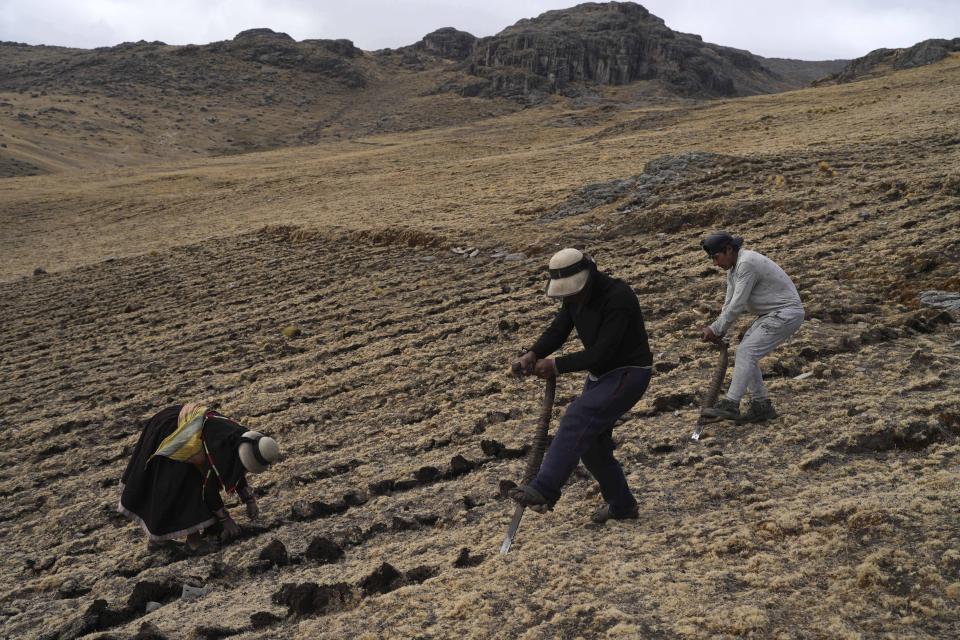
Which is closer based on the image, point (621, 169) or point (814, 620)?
point (814, 620)

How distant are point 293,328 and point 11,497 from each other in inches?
141

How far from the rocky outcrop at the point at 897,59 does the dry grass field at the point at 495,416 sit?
1076 inches

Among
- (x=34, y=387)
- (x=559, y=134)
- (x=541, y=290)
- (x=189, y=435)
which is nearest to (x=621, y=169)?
(x=541, y=290)

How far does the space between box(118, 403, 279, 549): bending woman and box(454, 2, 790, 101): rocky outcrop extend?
5957 centimetres

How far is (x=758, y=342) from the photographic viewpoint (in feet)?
15.0

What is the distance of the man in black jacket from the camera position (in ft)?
11.0

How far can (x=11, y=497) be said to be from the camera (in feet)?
18.1

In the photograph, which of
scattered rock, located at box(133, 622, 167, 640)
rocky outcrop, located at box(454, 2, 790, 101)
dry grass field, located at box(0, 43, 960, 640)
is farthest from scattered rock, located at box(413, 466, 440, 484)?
rocky outcrop, located at box(454, 2, 790, 101)

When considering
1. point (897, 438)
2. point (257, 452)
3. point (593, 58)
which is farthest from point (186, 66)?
point (897, 438)

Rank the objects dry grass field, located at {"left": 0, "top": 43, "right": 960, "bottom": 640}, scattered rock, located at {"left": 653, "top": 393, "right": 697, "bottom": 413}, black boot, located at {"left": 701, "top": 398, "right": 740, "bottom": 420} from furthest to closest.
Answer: scattered rock, located at {"left": 653, "top": 393, "right": 697, "bottom": 413}, black boot, located at {"left": 701, "top": 398, "right": 740, "bottom": 420}, dry grass field, located at {"left": 0, "top": 43, "right": 960, "bottom": 640}

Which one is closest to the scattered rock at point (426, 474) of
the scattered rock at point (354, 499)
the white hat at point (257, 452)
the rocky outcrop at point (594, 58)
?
the scattered rock at point (354, 499)

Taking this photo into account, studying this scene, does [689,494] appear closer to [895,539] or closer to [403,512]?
[895,539]

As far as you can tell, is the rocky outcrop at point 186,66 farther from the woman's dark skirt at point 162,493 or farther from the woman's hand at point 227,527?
the woman's hand at point 227,527

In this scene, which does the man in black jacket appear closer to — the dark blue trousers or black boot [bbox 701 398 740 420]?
the dark blue trousers
